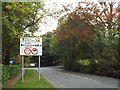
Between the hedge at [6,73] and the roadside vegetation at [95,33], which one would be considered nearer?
the hedge at [6,73]

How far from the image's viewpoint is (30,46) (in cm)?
1630

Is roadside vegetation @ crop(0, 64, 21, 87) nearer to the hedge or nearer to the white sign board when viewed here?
the hedge

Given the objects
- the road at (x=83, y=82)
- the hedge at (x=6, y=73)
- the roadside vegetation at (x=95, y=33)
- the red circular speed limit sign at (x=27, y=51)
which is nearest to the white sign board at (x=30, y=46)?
the red circular speed limit sign at (x=27, y=51)

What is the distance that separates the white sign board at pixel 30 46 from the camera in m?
16.1

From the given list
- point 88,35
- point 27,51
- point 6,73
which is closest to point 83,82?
point 27,51

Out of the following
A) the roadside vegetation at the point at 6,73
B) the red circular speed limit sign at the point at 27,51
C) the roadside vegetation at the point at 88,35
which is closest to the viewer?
the roadside vegetation at the point at 6,73

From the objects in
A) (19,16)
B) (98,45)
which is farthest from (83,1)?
(19,16)

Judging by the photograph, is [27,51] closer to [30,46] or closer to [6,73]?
[30,46]

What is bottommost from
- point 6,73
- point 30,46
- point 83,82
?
point 83,82

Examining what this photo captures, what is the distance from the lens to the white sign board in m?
16.1

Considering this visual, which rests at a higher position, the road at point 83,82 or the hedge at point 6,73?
the hedge at point 6,73

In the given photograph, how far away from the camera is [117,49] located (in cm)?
1998

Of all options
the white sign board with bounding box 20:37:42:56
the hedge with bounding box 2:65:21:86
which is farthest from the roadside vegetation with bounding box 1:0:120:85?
the white sign board with bounding box 20:37:42:56

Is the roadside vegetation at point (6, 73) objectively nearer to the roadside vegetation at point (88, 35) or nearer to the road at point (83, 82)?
the roadside vegetation at point (88, 35)
